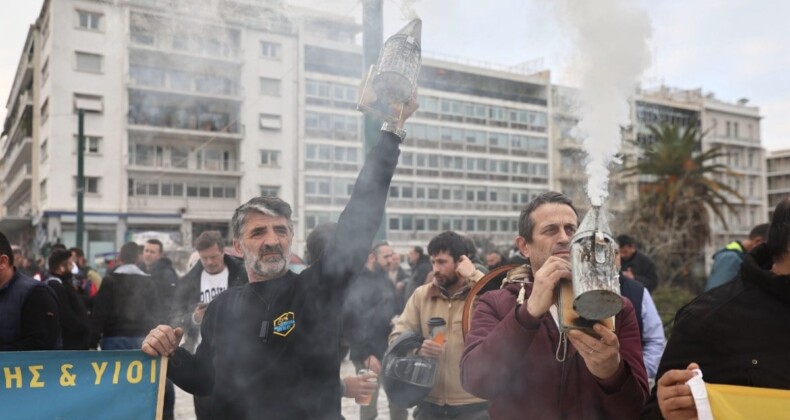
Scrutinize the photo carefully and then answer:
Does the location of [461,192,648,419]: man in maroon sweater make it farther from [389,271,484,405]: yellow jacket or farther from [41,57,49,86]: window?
[41,57,49,86]: window

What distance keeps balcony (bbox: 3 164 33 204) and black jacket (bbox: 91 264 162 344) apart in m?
4.96

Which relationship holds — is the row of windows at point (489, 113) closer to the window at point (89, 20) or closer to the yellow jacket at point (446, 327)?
the window at point (89, 20)

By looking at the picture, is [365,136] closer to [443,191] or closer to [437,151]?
[437,151]

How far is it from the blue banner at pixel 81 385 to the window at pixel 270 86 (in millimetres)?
6490

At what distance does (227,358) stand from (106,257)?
23.6 meters

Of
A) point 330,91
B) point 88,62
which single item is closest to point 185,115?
point 330,91

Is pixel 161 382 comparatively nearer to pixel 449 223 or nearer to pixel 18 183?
pixel 18 183

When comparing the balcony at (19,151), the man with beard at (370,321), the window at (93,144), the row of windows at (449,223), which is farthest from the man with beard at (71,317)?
the row of windows at (449,223)

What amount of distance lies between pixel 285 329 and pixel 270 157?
9292mm

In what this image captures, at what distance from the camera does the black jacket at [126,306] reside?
6.51 m

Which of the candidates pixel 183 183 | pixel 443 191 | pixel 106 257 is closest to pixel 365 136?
pixel 183 183

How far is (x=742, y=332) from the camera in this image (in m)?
2.05

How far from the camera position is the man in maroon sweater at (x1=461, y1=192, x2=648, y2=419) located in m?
2.16

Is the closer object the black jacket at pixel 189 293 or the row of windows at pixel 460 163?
the black jacket at pixel 189 293
